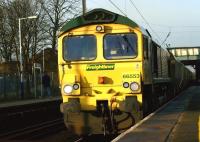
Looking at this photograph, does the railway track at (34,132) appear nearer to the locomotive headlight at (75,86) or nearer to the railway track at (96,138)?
the railway track at (96,138)

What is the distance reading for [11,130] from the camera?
66.7 ft

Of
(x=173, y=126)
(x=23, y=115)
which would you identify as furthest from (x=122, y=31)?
(x=23, y=115)

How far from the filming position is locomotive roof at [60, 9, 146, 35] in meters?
15.5

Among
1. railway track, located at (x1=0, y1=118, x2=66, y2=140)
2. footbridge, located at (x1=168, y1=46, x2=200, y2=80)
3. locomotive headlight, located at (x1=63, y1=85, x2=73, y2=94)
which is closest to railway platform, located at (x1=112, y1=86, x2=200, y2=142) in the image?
locomotive headlight, located at (x1=63, y1=85, x2=73, y2=94)

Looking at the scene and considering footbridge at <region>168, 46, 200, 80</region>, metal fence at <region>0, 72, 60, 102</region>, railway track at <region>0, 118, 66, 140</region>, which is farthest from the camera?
footbridge at <region>168, 46, 200, 80</region>

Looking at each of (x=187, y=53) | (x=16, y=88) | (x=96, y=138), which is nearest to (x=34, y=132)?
(x=96, y=138)

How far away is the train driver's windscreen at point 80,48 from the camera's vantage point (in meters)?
15.8

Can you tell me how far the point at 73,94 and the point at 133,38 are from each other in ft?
7.55

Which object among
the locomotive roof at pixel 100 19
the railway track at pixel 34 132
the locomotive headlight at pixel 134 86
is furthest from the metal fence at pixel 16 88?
the locomotive headlight at pixel 134 86

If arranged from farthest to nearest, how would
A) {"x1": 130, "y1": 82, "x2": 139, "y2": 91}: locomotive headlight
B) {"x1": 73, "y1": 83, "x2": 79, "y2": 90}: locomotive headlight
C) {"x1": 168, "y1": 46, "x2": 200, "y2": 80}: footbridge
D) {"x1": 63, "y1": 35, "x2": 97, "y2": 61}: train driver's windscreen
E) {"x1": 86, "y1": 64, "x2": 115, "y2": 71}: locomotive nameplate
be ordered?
{"x1": 168, "y1": 46, "x2": 200, "y2": 80}: footbridge < {"x1": 63, "y1": 35, "x2": 97, "y2": 61}: train driver's windscreen < {"x1": 86, "y1": 64, "x2": 115, "y2": 71}: locomotive nameplate < {"x1": 73, "y1": 83, "x2": 79, "y2": 90}: locomotive headlight < {"x1": 130, "y1": 82, "x2": 139, "y2": 91}: locomotive headlight

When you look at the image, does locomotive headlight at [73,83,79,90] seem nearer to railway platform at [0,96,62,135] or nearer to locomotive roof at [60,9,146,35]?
locomotive roof at [60,9,146,35]

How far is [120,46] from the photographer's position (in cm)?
1568

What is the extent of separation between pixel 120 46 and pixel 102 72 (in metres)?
0.90

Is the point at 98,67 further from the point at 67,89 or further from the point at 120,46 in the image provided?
the point at 67,89
